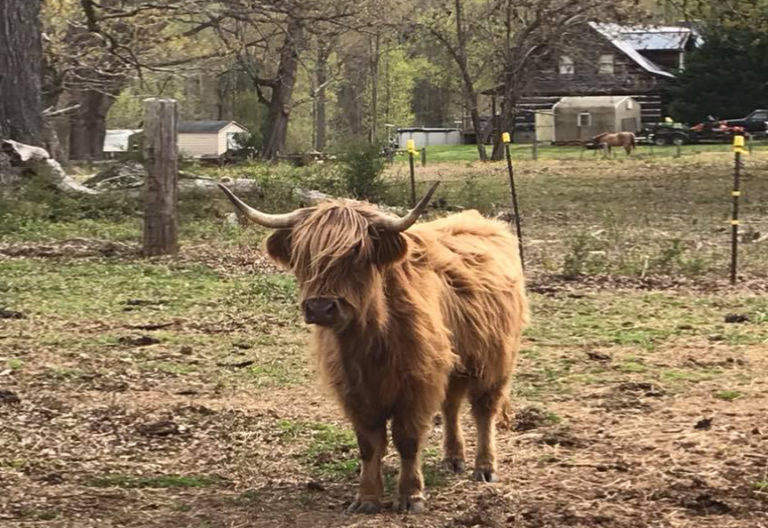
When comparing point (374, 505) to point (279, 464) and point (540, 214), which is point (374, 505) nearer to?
point (279, 464)

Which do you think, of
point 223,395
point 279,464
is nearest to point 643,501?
point 279,464

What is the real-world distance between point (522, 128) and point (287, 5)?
42412 millimetres

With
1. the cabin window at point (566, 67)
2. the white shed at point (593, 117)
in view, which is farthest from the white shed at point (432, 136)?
the white shed at point (593, 117)

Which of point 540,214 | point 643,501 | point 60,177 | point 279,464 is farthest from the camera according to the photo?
point 540,214

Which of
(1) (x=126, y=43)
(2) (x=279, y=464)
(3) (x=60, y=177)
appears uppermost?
(1) (x=126, y=43)

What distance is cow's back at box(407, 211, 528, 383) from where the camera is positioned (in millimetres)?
5371

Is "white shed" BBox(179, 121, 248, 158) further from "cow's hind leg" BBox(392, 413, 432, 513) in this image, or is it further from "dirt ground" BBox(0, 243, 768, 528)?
"cow's hind leg" BBox(392, 413, 432, 513)

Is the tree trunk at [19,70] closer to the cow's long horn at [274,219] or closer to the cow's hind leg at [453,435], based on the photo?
the cow's hind leg at [453,435]

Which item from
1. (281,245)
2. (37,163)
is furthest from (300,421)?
(37,163)

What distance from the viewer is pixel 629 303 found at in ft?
34.8

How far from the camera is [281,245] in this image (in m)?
A: 5.00

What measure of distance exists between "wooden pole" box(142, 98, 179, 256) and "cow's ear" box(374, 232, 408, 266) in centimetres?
858

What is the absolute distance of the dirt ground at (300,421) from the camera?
4891 mm

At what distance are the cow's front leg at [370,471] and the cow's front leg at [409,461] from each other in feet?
0.27
